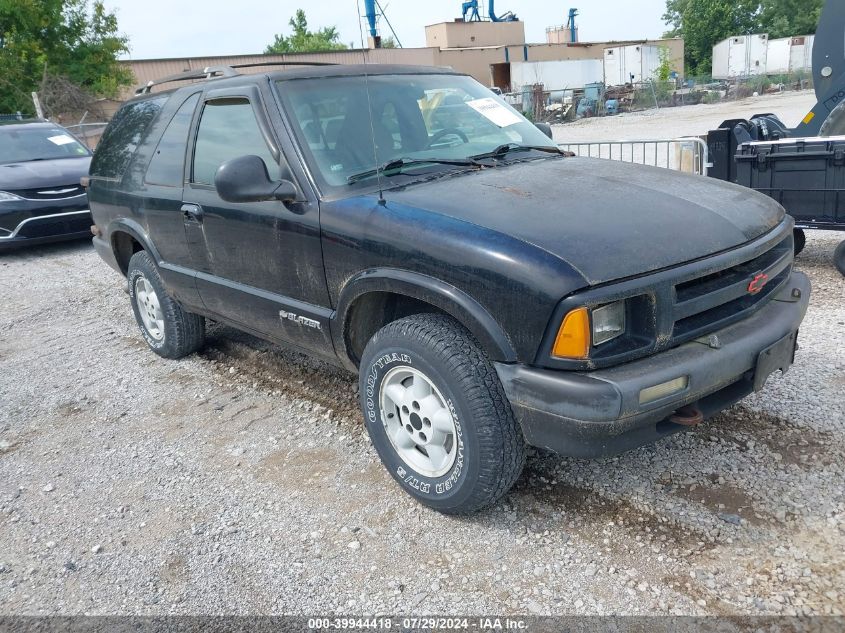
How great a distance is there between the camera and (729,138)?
6902 millimetres

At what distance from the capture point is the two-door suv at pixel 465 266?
100 inches

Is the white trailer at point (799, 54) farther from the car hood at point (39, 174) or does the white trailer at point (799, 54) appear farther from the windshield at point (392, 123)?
the windshield at point (392, 123)

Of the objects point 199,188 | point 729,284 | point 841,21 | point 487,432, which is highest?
point 841,21

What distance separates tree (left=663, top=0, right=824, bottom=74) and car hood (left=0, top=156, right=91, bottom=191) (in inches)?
2552

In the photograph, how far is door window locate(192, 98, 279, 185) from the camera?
12.2 feet

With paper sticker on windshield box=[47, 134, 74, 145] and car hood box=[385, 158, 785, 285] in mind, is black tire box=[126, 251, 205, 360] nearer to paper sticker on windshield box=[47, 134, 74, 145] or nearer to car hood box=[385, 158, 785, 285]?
car hood box=[385, 158, 785, 285]

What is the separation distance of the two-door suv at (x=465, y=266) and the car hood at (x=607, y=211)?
0.01m

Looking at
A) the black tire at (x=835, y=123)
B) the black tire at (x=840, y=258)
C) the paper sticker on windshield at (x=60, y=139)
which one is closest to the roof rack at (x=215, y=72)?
the black tire at (x=840, y=258)

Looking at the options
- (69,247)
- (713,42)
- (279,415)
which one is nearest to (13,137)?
(69,247)

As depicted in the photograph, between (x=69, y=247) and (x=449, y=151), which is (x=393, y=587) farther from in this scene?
(x=69, y=247)

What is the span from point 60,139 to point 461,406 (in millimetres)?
10153

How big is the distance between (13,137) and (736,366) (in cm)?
1073

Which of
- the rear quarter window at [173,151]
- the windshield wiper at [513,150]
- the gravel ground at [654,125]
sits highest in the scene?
the rear quarter window at [173,151]

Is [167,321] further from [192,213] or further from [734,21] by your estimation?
[734,21]
